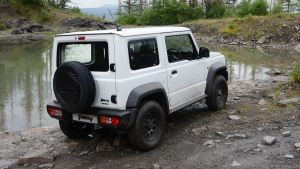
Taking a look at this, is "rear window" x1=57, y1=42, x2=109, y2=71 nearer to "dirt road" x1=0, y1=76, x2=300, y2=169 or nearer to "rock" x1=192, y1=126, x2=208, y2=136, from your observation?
"dirt road" x1=0, y1=76, x2=300, y2=169

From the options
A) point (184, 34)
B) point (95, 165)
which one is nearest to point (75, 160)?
point (95, 165)

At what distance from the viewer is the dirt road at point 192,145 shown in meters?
5.64

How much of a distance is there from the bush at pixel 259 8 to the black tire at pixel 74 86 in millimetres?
37190

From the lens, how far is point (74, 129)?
23.3 feet

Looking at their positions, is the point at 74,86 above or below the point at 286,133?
above

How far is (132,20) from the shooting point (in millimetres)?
57812

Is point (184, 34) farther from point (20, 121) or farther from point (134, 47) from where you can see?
point (20, 121)

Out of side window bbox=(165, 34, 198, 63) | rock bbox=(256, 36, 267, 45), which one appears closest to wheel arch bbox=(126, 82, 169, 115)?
side window bbox=(165, 34, 198, 63)

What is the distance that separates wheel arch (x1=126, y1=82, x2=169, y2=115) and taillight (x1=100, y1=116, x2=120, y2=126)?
264 mm

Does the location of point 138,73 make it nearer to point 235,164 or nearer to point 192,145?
point 192,145

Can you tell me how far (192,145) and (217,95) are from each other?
7.75 ft

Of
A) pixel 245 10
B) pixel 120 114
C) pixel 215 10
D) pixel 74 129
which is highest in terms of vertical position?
pixel 215 10

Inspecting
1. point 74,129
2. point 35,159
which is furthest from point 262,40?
point 35,159

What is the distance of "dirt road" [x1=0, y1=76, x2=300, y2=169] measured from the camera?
5.64 metres
